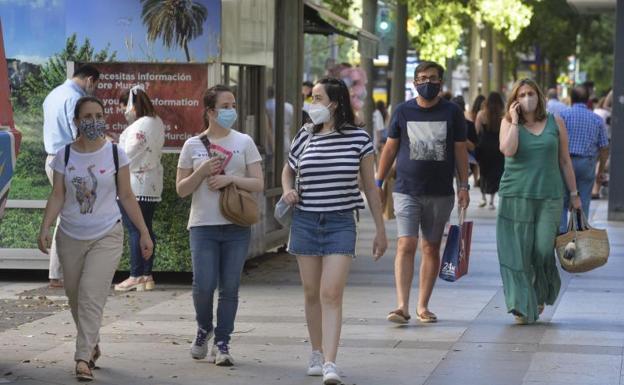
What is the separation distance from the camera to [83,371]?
770 cm

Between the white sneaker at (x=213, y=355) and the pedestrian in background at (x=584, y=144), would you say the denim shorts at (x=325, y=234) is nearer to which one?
the white sneaker at (x=213, y=355)

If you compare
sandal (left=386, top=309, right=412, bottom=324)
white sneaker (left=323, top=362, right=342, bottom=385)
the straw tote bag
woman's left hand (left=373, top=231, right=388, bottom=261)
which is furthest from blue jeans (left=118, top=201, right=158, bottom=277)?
white sneaker (left=323, top=362, right=342, bottom=385)

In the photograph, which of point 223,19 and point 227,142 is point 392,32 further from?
point 227,142

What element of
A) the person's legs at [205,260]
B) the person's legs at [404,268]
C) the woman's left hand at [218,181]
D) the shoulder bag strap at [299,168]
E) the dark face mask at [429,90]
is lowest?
the person's legs at [404,268]

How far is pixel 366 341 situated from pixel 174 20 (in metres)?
3.98

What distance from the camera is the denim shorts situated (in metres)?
7.74

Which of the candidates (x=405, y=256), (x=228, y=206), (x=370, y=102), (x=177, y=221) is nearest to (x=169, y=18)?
(x=177, y=221)

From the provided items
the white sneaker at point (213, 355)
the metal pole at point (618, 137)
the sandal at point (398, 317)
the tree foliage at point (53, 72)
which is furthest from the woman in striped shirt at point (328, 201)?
the metal pole at point (618, 137)

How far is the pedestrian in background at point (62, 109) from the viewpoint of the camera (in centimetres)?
1151

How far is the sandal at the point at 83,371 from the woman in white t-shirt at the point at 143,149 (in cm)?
386

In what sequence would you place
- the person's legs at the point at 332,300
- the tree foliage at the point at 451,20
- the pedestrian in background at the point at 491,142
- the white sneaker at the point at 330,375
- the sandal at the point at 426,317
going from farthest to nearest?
1. the tree foliage at the point at 451,20
2. the pedestrian in background at the point at 491,142
3. the sandal at the point at 426,317
4. the person's legs at the point at 332,300
5. the white sneaker at the point at 330,375

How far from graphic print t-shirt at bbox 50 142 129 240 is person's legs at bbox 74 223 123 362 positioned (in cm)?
8

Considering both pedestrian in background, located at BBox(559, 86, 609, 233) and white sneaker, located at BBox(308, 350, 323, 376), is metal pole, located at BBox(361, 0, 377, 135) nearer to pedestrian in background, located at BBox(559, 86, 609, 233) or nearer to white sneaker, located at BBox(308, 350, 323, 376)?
pedestrian in background, located at BBox(559, 86, 609, 233)

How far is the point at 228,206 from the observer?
802 centimetres
